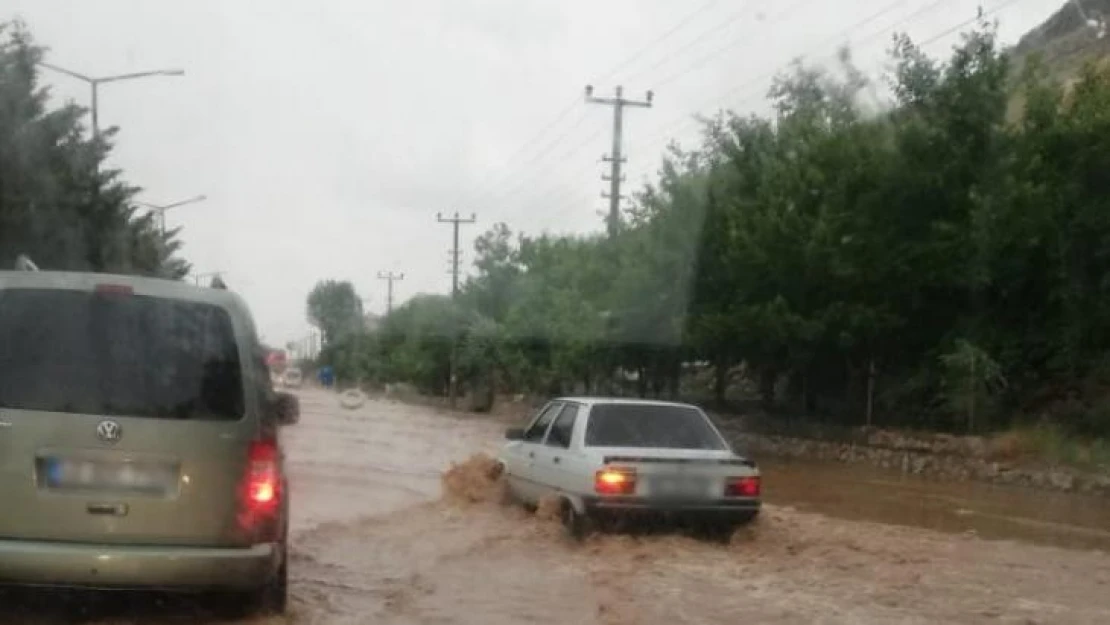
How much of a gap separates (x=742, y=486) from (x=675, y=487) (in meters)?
0.66

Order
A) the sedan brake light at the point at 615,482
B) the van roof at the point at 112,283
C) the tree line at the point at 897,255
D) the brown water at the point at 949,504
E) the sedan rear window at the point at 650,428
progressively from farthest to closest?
Answer: the tree line at the point at 897,255 < the brown water at the point at 949,504 < the sedan rear window at the point at 650,428 < the sedan brake light at the point at 615,482 < the van roof at the point at 112,283

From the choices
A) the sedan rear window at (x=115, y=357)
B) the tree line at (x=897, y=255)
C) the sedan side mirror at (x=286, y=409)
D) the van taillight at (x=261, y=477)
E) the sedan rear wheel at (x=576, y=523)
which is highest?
the tree line at (x=897, y=255)

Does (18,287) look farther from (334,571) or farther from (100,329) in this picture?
(334,571)

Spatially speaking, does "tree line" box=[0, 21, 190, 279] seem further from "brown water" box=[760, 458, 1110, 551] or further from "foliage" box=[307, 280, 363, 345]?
"foliage" box=[307, 280, 363, 345]

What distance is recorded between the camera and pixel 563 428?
539 inches

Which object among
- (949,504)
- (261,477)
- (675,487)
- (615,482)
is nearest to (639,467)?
(615,482)

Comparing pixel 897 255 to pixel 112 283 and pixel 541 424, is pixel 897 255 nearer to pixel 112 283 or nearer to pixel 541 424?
pixel 541 424

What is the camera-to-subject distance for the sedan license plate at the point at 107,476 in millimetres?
7480

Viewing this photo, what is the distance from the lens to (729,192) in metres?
35.3

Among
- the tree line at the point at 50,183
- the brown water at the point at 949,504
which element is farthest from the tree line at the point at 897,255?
the tree line at the point at 50,183

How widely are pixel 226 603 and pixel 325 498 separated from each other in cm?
1001

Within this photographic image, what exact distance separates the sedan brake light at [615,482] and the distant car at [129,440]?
471 centimetres

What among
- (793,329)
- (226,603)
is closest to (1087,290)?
(793,329)

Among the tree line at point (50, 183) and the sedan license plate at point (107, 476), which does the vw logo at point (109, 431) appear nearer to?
the sedan license plate at point (107, 476)
